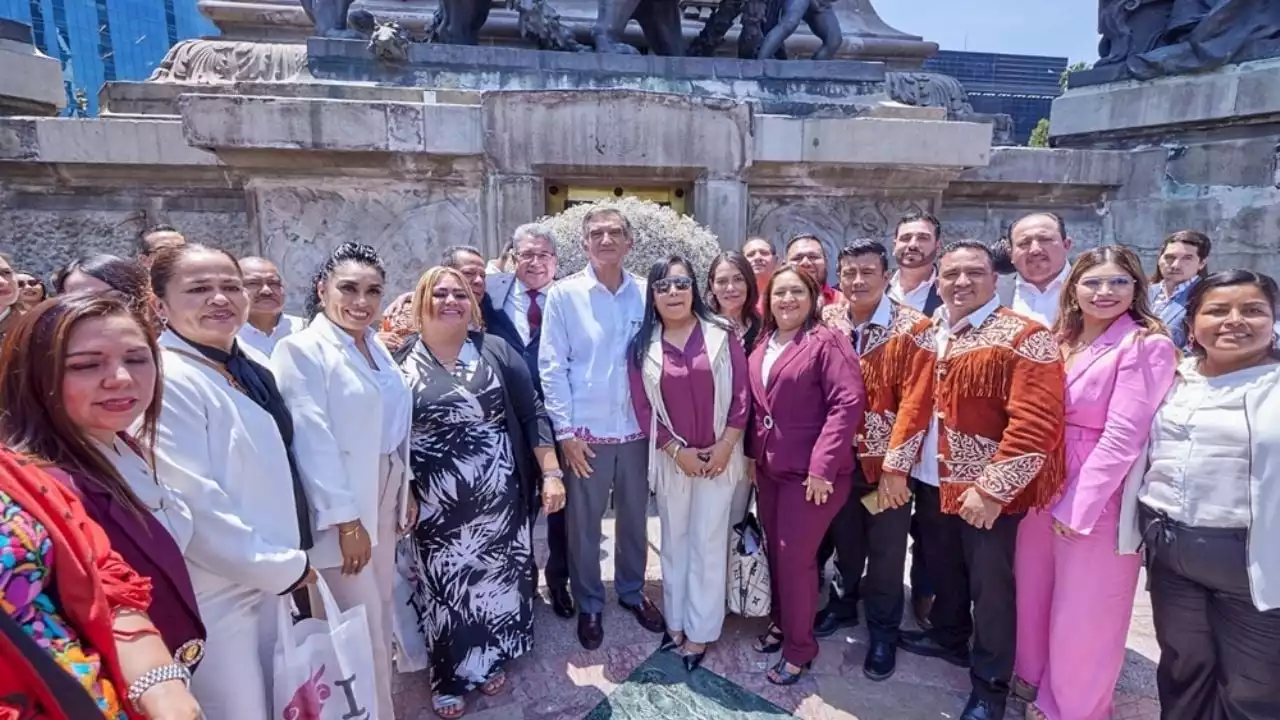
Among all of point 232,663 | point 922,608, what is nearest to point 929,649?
point 922,608

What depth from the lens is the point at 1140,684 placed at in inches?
109

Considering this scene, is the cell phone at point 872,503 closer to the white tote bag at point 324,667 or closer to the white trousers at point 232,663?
the white tote bag at point 324,667

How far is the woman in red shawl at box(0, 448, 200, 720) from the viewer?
3.46ft

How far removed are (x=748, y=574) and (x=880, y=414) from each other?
90 cm

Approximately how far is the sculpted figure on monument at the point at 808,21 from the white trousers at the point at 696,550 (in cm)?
546

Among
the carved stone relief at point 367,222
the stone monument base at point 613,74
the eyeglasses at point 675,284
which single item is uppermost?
the stone monument base at point 613,74

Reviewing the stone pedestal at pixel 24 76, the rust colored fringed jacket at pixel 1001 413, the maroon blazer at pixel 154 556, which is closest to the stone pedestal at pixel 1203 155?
the rust colored fringed jacket at pixel 1001 413

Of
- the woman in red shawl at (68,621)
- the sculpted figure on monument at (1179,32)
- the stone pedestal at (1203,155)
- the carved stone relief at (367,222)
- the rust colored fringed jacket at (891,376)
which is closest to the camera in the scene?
the woman in red shawl at (68,621)

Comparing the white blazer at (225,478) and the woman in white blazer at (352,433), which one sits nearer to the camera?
the white blazer at (225,478)

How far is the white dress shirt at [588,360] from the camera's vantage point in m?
3.01

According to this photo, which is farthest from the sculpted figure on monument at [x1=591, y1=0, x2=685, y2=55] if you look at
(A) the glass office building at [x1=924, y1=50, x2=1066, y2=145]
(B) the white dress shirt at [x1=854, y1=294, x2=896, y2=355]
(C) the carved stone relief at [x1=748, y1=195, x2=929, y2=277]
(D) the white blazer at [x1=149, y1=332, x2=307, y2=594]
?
(A) the glass office building at [x1=924, y1=50, x2=1066, y2=145]

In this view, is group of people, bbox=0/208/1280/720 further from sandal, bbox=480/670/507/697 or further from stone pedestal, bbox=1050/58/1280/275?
stone pedestal, bbox=1050/58/1280/275

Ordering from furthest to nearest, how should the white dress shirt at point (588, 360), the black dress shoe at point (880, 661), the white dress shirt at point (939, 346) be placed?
the white dress shirt at point (588, 360), the black dress shoe at point (880, 661), the white dress shirt at point (939, 346)

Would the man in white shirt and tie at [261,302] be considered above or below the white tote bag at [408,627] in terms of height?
above
